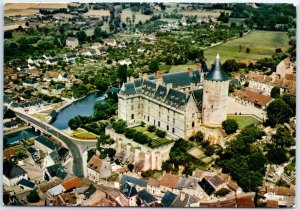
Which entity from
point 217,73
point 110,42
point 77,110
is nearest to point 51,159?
point 77,110

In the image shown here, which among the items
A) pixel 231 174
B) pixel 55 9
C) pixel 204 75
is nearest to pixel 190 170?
pixel 231 174

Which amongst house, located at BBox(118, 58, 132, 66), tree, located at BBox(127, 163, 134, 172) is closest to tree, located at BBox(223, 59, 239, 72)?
house, located at BBox(118, 58, 132, 66)

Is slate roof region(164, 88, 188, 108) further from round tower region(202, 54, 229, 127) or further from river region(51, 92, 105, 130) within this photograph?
river region(51, 92, 105, 130)

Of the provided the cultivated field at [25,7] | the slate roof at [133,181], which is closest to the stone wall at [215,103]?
the slate roof at [133,181]

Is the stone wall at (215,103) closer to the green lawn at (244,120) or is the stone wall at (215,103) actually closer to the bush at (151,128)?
the green lawn at (244,120)

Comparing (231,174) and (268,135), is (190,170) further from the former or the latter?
(268,135)
